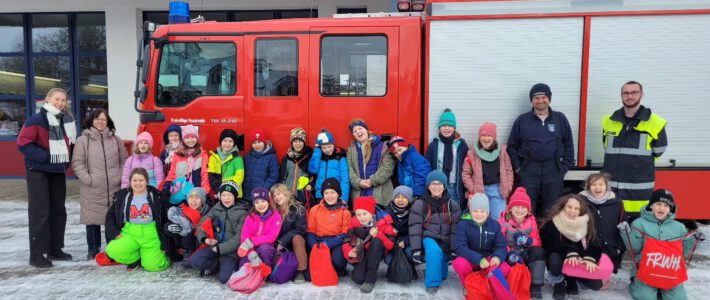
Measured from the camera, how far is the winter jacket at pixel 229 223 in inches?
175

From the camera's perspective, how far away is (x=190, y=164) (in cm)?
498

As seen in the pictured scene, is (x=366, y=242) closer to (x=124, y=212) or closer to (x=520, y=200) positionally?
(x=520, y=200)

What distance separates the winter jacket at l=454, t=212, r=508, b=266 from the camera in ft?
13.3

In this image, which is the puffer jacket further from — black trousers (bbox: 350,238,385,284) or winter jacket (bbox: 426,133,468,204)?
black trousers (bbox: 350,238,385,284)

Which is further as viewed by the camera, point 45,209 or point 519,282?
point 45,209

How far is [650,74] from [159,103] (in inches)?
201

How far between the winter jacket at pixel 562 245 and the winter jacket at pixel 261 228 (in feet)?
7.88

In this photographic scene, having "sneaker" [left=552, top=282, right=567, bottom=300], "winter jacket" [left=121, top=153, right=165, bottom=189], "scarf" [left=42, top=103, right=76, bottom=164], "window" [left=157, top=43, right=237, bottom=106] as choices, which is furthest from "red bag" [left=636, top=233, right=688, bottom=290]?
"scarf" [left=42, top=103, right=76, bottom=164]

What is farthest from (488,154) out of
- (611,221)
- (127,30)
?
(127,30)

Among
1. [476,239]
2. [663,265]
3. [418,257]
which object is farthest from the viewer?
[418,257]

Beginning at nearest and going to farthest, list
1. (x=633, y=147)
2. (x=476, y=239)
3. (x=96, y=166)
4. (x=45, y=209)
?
1. (x=476, y=239)
2. (x=633, y=147)
3. (x=45, y=209)
4. (x=96, y=166)

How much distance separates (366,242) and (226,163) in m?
1.74

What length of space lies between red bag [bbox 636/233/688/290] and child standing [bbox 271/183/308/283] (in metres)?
2.89

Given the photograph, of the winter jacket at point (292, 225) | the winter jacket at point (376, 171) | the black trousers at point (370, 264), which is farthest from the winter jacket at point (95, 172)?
the black trousers at point (370, 264)
